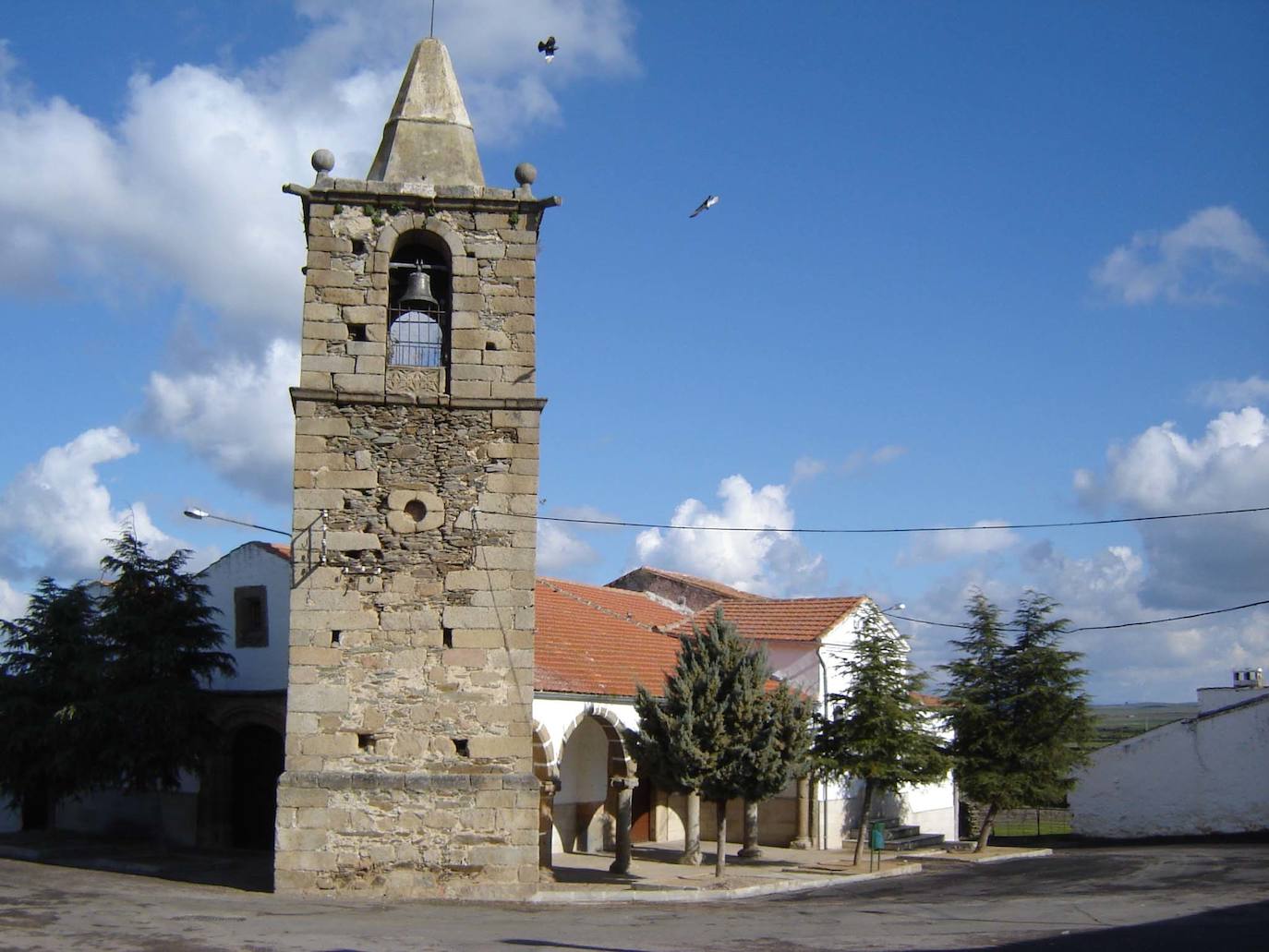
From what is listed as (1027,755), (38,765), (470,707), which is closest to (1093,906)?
(470,707)

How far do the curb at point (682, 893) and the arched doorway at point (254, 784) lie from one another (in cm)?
770

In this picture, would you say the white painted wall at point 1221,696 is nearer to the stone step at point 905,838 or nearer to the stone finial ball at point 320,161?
the stone step at point 905,838

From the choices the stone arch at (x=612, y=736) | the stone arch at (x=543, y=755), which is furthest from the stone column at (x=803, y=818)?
the stone arch at (x=543, y=755)

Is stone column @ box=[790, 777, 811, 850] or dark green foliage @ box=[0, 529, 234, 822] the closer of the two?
dark green foliage @ box=[0, 529, 234, 822]

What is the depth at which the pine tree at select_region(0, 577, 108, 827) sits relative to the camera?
66.8 ft

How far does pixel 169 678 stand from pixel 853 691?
1138 cm

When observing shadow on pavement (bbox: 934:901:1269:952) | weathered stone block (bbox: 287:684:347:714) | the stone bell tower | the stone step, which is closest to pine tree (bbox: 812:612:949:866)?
the stone step

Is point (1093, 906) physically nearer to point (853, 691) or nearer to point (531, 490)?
point (853, 691)

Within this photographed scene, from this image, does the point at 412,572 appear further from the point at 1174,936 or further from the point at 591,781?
the point at 1174,936

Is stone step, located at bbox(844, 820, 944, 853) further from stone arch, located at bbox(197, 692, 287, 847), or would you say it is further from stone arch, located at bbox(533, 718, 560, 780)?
stone arch, located at bbox(197, 692, 287, 847)

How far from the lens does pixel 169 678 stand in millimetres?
20734

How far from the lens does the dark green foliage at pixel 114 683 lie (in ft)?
66.3

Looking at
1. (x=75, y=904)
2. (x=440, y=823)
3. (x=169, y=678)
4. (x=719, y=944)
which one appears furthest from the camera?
(x=169, y=678)

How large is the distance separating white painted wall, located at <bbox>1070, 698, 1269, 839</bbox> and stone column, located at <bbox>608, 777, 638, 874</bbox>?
1516 cm
